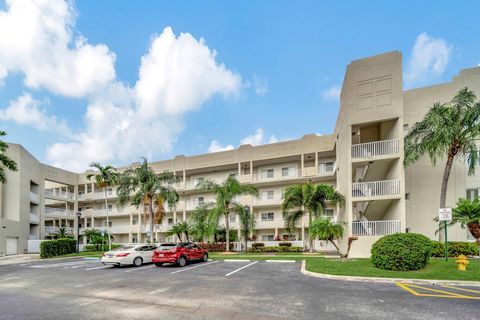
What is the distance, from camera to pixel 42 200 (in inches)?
1535

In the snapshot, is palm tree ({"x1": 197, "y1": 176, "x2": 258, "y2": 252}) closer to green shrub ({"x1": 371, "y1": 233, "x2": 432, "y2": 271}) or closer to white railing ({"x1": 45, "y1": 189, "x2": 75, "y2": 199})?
green shrub ({"x1": 371, "y1": 233, "x2": 432, "y2": 271})

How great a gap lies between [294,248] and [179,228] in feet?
41.2

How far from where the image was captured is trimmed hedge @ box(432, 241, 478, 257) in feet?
56.5

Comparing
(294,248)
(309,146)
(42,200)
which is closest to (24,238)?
(42,200)

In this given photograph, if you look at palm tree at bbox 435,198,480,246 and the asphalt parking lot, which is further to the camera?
palm tree at bbox 435,198,480,246

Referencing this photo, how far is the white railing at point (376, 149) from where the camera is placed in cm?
1968

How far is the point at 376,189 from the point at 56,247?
98.3ft

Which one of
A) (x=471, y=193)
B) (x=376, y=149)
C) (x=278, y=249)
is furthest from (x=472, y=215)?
(x=278, y=249)

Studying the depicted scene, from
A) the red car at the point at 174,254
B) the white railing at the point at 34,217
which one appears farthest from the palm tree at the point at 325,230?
the white railing at the point at 34,217

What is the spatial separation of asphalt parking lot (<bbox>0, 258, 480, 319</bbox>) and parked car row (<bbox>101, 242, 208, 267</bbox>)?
15.9 feet

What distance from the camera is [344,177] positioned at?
22.3m

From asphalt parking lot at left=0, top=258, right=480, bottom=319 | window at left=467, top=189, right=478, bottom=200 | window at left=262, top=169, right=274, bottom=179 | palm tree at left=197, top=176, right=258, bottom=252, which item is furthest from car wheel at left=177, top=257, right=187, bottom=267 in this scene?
window at left=262, top=169, right=274, bottom=179

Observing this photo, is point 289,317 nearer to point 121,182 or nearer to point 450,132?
point 450,132

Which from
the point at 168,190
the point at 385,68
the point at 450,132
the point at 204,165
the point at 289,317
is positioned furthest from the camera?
the point at 204,165
